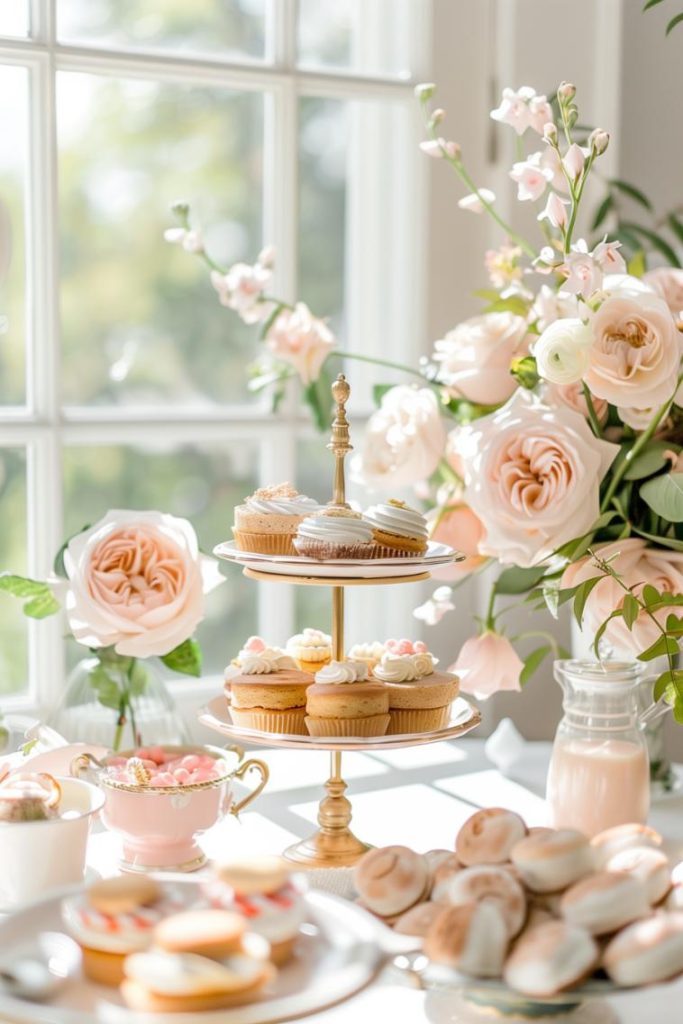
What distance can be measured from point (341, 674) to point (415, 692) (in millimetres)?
71

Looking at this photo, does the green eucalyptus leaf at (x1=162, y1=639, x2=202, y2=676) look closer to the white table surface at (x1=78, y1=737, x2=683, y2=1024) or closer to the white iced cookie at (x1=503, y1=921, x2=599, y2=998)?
the white table surface at (x1=78, y1=737, x2=683, y2=1024)

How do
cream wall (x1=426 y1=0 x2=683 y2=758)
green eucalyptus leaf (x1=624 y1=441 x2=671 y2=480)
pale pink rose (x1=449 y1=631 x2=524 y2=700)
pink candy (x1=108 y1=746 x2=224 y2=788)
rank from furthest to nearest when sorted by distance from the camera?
cream wall (x1=426 y1=0 x2=683 y2=758)
pale pink rose (x1=449 y1=631 x2=524 y2=700)
green eucalyptus leaf (x1=624 y1=441 x2=671 y2=480)
pink candy (x1=108 y1=746 x2=224 y2=788)

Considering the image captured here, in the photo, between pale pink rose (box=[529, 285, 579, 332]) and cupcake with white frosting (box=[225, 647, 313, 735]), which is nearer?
cupcake with white frosting (box=[225, 647, 313, 735])

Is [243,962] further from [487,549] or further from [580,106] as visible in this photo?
[580,106]

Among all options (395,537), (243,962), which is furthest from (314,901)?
(395,537)

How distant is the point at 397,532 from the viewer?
1.09 m

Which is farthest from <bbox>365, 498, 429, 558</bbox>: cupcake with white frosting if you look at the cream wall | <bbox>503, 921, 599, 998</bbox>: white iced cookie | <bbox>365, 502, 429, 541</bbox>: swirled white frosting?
the cream wall

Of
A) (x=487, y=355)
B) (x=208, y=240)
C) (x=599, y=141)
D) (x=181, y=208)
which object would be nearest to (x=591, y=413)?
(x=487, y=355)

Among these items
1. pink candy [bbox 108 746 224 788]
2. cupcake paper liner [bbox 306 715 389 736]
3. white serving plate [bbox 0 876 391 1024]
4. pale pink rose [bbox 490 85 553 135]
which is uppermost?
pale pink rose [bbox 490 85 553 135]

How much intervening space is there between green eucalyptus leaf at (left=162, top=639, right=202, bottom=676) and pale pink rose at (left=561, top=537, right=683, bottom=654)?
0.38m

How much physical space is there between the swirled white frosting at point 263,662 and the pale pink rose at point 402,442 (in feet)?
0.95

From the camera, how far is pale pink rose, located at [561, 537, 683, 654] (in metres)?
1.16

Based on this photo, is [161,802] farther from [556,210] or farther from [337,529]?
[556,210]

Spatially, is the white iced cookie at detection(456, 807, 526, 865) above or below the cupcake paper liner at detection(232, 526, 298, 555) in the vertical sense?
below
